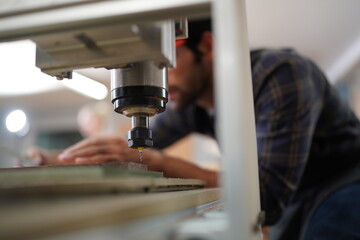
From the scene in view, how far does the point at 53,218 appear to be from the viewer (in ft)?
0.72

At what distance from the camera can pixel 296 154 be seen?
845mm

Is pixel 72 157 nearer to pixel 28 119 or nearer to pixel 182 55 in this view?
pixel 182 55

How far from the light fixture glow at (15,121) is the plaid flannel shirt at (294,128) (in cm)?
389

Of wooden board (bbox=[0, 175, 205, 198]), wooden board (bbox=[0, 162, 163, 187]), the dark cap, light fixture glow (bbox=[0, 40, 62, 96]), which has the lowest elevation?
wooden board (bbox=[0, 175, 205, 198])

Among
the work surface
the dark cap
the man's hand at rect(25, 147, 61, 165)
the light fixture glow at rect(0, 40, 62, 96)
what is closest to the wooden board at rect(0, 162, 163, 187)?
the work surface

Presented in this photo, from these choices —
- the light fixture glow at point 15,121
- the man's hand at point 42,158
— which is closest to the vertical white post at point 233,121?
the man's hand at point 42,158

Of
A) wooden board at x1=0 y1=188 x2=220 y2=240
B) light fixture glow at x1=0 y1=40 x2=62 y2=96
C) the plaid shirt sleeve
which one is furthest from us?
light fixture glow at x1=0 y1=40 x2=62 y2=96

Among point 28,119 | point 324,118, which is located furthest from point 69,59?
point 28,119

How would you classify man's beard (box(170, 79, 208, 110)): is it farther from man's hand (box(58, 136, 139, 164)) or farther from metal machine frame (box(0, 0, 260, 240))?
metal machine frame (box(0, 0, 260, 240))

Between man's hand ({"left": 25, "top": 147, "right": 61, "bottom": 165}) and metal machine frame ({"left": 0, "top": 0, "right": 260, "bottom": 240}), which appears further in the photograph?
man's hand ({"left": 25, "top": 147, "right": 61, "bottom": 165})

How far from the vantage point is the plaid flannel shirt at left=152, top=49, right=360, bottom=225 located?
2.71 ft

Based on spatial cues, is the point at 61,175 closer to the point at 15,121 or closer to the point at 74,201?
the point at 74,201

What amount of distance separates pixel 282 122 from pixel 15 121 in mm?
4174

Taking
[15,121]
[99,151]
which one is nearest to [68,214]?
[99,151]
